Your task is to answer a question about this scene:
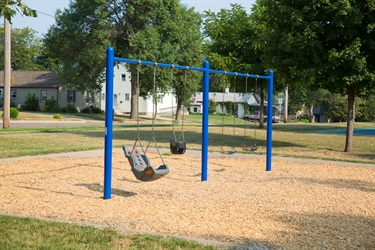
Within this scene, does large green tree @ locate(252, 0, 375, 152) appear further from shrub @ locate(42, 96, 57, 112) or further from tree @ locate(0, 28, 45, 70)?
tree @ locate(0, 28, 45, 70)

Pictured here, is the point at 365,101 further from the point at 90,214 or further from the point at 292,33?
the point at 90,214

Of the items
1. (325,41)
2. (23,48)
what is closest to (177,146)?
(325,41)

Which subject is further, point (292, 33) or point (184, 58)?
point (184, 58)

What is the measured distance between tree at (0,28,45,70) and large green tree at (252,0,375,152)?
206ft

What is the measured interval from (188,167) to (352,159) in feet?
19.7

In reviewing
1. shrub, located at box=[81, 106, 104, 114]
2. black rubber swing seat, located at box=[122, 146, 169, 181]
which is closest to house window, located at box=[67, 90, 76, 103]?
shrub, located at box=[81, 106, 104, 114]

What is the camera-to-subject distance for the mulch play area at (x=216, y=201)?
20.8 feet

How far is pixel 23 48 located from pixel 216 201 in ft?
235

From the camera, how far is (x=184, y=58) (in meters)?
44.6

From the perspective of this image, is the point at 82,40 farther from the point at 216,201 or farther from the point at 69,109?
the point at 216,201

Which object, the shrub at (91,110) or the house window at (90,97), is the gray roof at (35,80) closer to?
the house window at (90,97)

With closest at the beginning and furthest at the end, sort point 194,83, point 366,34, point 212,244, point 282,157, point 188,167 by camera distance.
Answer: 1. point 212,244
2. point 188,167
3. point 282,157
4. point 366,34
5. point 194,83

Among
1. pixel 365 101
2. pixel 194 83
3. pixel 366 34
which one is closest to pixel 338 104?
pixel 365 101

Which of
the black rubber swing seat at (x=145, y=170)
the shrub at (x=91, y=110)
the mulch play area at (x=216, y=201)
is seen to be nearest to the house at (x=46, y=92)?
the shrub at (x=91, y=110)
